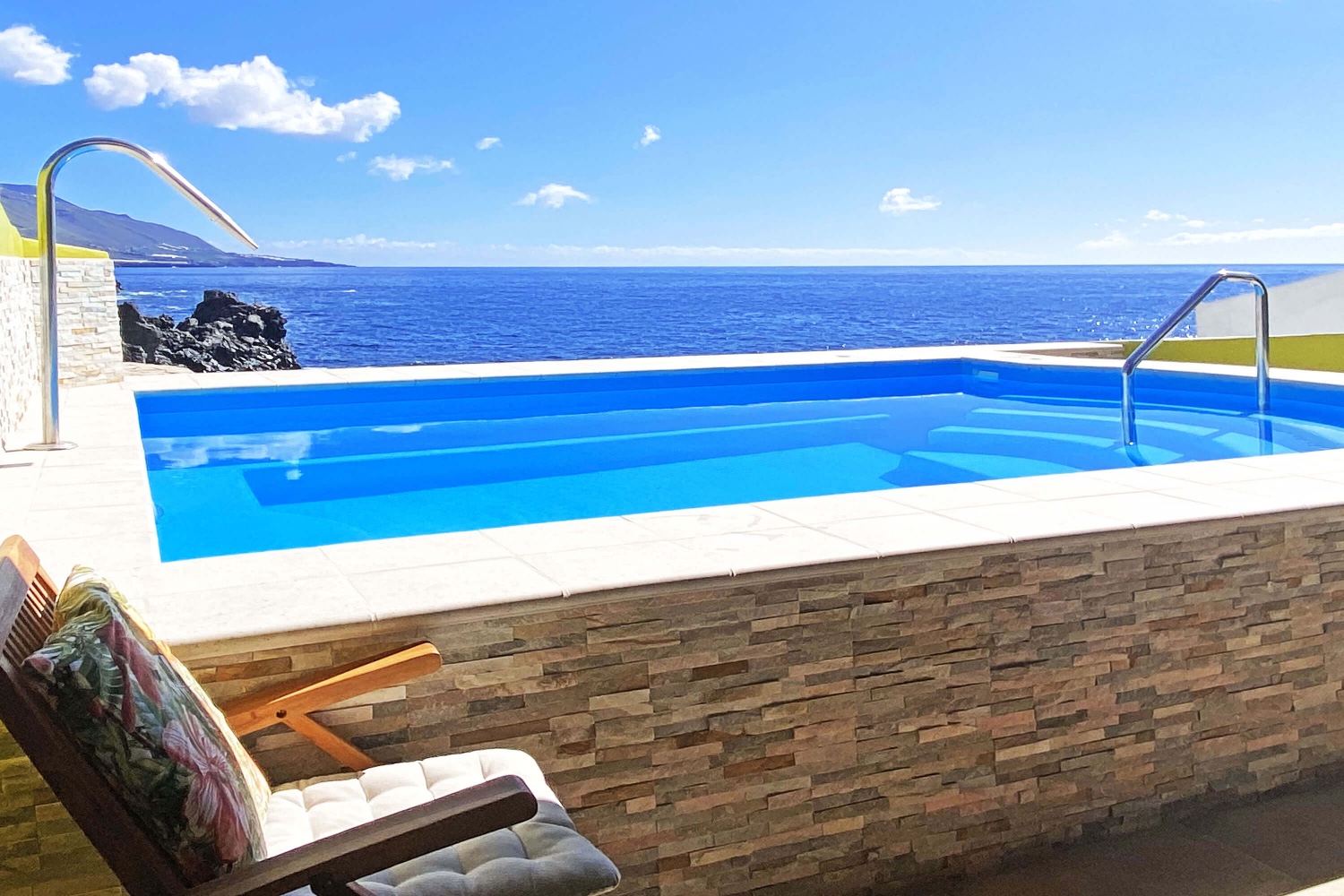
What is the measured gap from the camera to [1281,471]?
3469 millimetres

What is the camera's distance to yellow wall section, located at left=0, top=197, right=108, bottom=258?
5742 mm

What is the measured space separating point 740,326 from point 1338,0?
21.2 meters

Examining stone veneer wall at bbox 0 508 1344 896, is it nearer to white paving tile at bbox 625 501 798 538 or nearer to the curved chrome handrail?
white paving tile at bbox 625 501 798 538

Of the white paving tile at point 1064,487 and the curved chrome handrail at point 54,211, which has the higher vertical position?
the curved chrome handrail at point 54,211

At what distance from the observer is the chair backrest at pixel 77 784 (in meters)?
1.34

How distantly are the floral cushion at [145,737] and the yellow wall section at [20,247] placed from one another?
4.53m

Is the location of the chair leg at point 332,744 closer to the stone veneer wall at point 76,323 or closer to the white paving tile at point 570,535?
the white paving tile at point 570,535

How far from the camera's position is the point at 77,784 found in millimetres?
1375

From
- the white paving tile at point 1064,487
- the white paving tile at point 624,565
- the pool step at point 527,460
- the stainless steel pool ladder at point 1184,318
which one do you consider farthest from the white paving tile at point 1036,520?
the stainless steel pool ladder at point 1184,318

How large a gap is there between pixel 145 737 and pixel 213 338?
86.4 feet

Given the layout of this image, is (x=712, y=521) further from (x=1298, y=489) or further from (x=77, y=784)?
(x=77, y=784)

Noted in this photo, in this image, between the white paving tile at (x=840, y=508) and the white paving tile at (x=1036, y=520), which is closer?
the white paving tile at (x=1036, y=520)

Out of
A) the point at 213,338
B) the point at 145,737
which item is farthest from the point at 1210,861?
the point at 213,338

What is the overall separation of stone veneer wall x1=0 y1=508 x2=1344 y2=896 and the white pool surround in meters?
0.04
